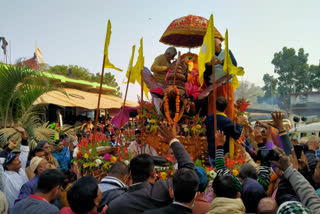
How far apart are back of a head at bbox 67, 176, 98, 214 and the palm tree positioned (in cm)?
622

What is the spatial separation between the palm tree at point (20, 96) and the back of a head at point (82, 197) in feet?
20.4

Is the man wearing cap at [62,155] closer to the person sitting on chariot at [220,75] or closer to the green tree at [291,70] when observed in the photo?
the person sitting on chariot at [220,75]

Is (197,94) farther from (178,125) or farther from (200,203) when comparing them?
(200,203)

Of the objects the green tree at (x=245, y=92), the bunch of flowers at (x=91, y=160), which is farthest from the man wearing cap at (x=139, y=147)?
the green tree at (x=245, y=92)

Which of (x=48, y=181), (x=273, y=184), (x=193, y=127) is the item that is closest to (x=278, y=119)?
(x=273, y=184)

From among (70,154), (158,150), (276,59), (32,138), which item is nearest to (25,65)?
(32,138)

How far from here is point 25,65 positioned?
845 centimetres

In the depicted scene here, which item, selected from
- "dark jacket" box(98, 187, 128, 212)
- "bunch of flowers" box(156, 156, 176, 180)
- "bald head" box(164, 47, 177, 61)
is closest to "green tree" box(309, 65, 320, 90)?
"bald head" box(164, 47, 177, 61)

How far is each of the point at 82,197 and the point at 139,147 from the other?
173 inches

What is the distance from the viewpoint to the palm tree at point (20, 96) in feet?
26.5

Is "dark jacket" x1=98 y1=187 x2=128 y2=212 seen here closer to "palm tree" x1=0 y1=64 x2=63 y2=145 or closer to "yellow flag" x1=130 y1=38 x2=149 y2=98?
"yellow flag" x1=130 y1=38 x2=149 y2=98

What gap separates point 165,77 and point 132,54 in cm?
101

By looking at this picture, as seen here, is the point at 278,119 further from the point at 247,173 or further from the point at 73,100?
the point at 73,100

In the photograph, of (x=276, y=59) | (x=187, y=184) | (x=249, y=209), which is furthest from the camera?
(x=276, y=59)
